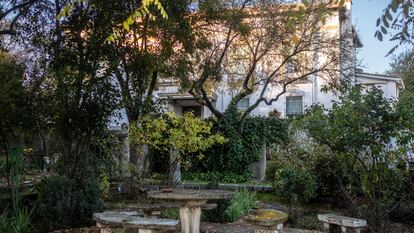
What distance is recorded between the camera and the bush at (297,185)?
30.1ft

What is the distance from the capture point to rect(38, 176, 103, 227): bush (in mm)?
6219

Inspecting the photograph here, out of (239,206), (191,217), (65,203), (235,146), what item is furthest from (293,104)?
(65,203)

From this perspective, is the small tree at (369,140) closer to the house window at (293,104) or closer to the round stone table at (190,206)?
the round stone table at (190,206)

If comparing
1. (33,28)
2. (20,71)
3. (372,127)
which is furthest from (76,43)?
(372,127)

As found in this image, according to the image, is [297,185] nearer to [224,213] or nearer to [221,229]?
[224,213]

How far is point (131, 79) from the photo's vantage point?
9.48 meters

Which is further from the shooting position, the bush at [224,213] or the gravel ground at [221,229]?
the bush at [224,213]

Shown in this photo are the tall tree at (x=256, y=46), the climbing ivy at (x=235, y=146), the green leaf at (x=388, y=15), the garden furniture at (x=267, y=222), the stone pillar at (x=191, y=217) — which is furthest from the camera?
the climbing ivy at (x=235, y=146)

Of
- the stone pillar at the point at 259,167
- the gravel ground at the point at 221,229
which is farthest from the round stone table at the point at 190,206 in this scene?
the stone pillar at the point at 259,167

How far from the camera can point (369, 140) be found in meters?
6.54

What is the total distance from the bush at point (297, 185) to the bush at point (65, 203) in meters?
4.58

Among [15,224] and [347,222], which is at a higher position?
[347,222]

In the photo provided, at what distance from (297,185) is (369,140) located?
3.06 m

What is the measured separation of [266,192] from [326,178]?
2.01 metres
